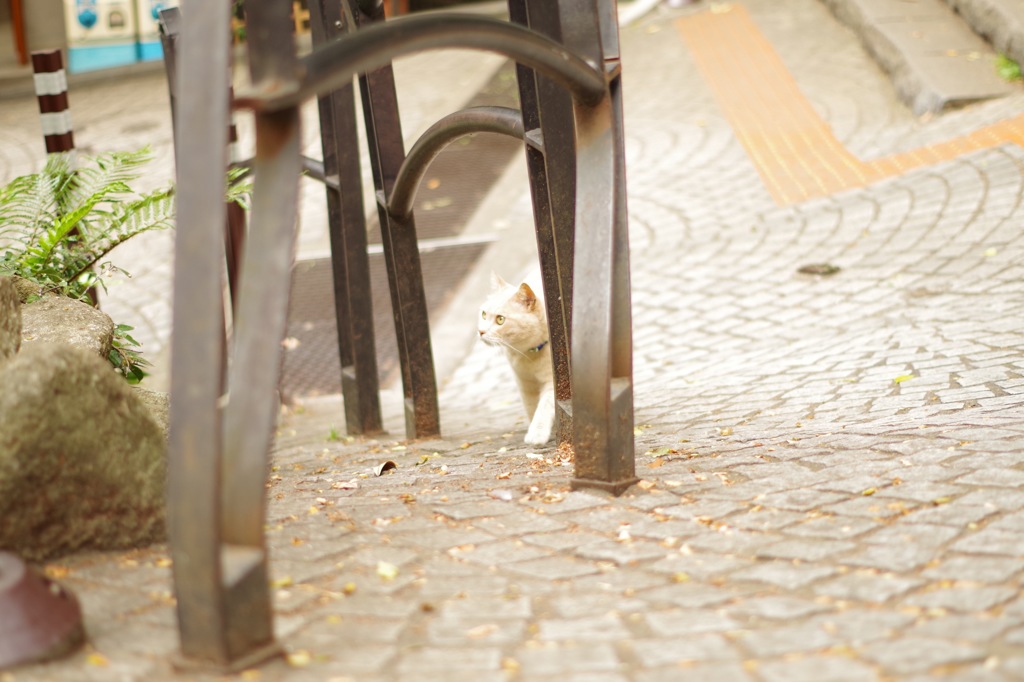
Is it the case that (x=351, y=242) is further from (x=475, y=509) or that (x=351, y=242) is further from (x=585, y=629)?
(x=585, y=629)

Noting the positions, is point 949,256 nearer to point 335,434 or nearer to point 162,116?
point 335,434

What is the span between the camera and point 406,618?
7.07ft

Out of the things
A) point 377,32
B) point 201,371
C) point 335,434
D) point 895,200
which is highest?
point 377,32

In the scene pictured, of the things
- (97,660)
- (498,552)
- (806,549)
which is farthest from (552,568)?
(97,660)

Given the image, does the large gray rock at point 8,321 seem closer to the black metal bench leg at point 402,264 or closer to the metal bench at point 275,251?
the metal bench at point 275,251

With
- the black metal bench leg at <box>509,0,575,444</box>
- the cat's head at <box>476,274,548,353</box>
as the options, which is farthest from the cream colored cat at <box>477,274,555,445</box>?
the black metal bench leg at <box>509,0,575,444</box>

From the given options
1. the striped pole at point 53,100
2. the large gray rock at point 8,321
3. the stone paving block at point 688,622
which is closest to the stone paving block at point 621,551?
the stone paving block at point 688,622

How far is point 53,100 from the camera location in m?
5.60

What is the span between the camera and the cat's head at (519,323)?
449 cm

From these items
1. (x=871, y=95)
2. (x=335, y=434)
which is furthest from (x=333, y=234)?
(x=871, y=95)

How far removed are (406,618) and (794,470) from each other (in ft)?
4.34

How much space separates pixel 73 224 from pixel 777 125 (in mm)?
6684

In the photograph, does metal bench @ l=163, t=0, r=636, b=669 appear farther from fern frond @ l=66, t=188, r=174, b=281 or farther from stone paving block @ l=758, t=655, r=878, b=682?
fern frond @ l=66, t=188, r=174, b=281

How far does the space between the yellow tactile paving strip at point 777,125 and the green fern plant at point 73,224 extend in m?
4.84
